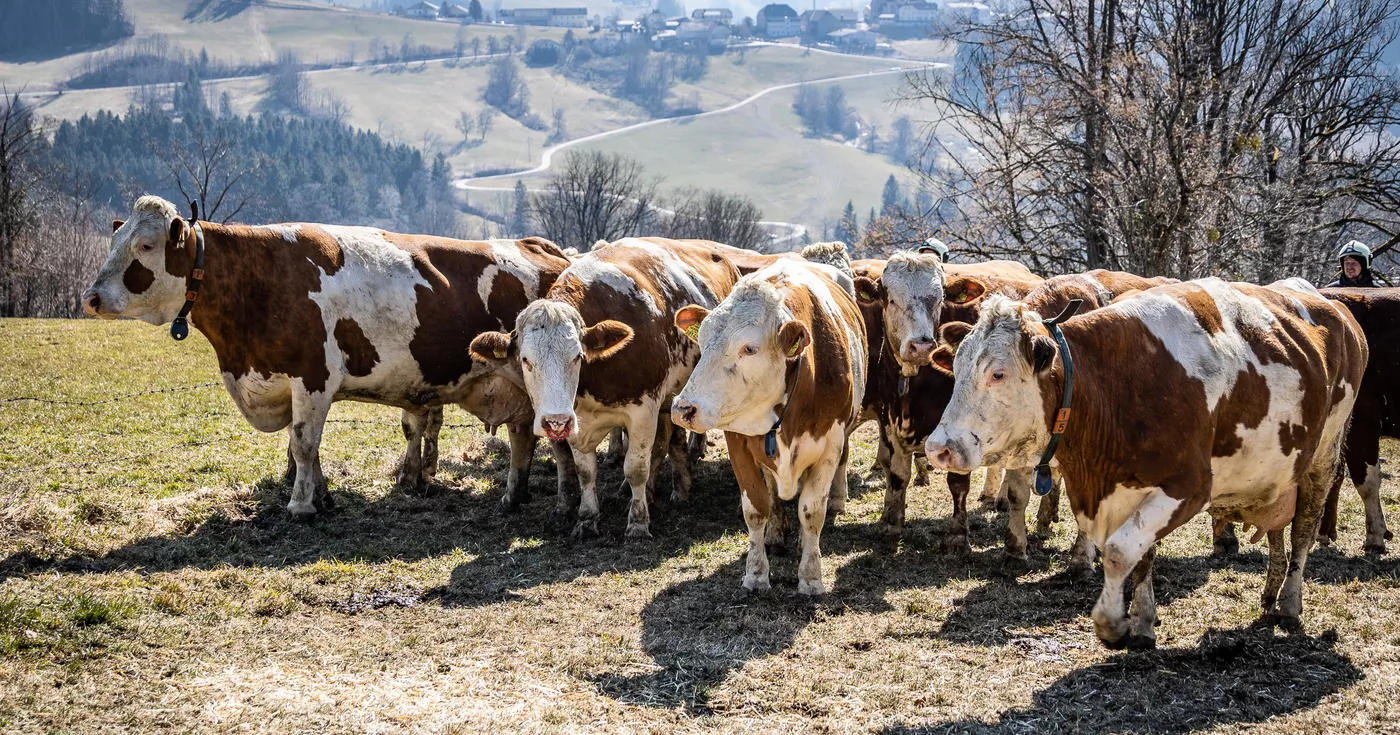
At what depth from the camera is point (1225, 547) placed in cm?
955

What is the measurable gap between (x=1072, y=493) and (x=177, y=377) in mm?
15163

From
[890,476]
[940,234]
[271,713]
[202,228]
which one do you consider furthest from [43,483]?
[940,234]

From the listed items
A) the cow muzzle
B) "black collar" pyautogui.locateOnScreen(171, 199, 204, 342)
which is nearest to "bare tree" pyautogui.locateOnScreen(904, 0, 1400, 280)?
the cow muzzle

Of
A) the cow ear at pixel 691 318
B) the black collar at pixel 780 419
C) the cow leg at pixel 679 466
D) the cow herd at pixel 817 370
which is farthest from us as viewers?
the cow leg at pixel 679 466

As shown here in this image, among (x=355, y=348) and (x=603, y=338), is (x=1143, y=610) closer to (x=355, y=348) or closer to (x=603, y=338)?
(x=603, y=338)

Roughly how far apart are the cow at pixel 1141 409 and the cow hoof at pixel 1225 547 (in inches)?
99.6

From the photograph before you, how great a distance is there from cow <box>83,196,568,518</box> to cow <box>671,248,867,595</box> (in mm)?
3329

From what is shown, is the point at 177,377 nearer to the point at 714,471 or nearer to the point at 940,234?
the point at 714,471

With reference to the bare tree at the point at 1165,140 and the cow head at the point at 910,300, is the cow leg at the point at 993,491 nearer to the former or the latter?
the cow head at the point at 910,300

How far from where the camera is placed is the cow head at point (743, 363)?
7469 mm

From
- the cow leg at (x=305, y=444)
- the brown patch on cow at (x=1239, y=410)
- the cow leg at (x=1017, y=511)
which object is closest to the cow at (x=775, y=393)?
the cow leg at (x=1017, y=511)

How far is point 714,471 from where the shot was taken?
1305 cm

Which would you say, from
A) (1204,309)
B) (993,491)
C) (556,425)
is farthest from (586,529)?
(1204,309)

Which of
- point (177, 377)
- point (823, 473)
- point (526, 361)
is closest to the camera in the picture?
point (823, 473)
